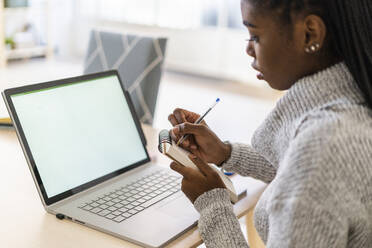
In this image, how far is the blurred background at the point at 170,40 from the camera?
181 inches

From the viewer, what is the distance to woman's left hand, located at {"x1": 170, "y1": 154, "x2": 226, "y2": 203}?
1022 mm

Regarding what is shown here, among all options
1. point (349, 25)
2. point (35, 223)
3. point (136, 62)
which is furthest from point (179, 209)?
point (136, 62)

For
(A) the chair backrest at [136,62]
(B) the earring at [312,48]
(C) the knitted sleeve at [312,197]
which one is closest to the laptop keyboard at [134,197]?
(C) the knitted sleeve at [312,197]

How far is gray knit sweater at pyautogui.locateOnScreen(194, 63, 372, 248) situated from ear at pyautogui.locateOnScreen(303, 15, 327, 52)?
57 mm

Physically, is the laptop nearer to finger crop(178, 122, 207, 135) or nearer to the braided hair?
finger crop(178, 122, 207, 135)

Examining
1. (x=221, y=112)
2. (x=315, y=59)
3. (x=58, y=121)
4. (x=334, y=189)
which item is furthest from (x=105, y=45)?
(x=221, y=112)

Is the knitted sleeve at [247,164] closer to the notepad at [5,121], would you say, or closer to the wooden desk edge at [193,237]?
the wooden desk edge at [193,237]

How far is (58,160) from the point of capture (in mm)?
1143

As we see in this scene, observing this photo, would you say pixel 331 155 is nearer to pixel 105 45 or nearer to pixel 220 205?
pixel 220 205

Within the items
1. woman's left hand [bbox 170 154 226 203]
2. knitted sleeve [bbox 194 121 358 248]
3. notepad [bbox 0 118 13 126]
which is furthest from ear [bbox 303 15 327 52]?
notepad [bbox 0 118 13 126]

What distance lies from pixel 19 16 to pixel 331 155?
5152 millimetres

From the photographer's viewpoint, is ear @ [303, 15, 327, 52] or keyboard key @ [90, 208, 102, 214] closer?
ear @ [303, 15, 327, 52]

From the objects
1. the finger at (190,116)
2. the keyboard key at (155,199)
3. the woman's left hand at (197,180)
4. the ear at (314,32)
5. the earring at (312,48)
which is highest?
the ear at (314,32)

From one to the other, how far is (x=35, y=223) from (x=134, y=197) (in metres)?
0.23
